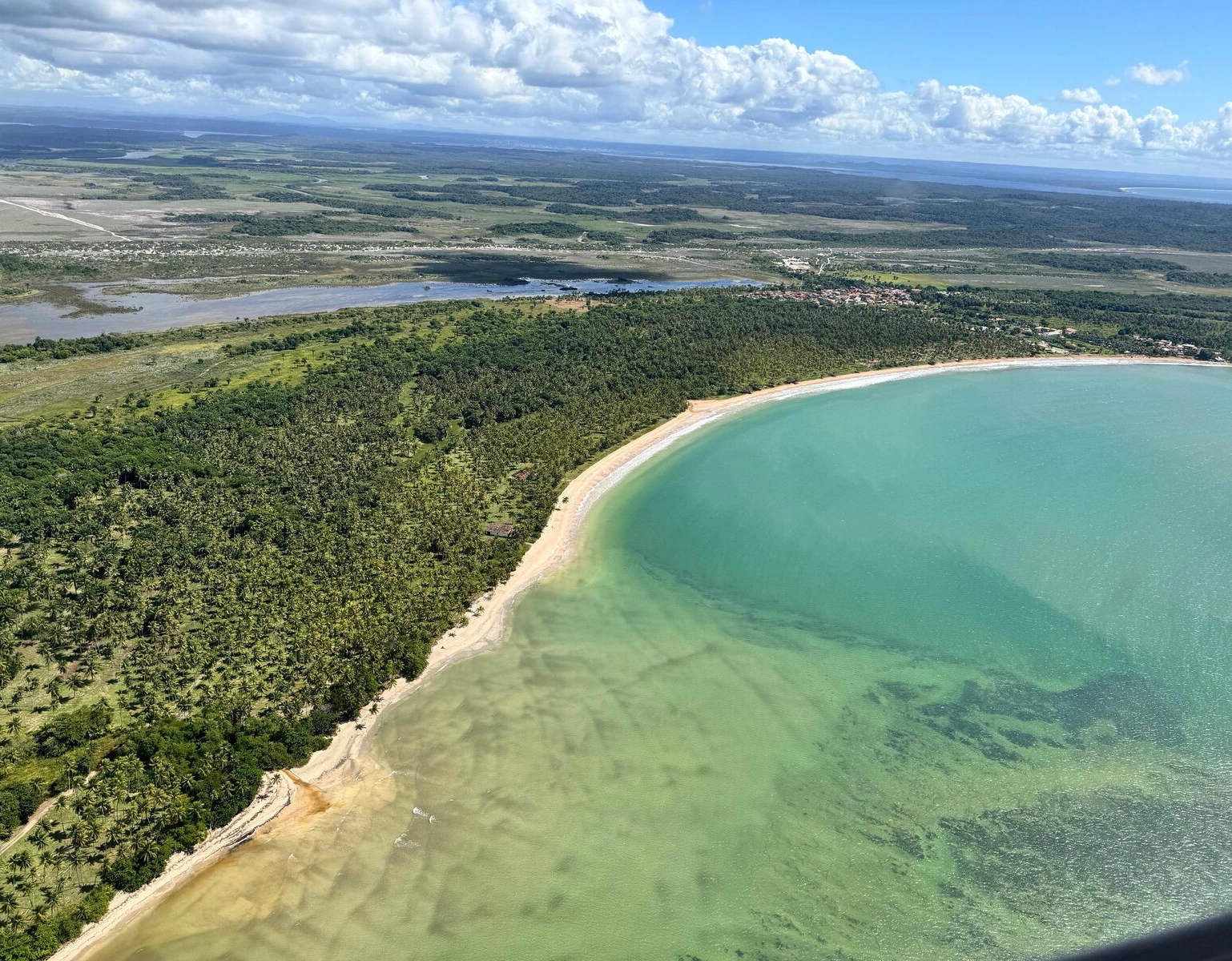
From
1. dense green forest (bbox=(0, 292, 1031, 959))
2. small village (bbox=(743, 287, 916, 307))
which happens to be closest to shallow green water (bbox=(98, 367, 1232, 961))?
dense green forest (bbox=(0, 292, 1031, 959))

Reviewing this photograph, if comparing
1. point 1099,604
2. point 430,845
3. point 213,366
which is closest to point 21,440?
point 213,366

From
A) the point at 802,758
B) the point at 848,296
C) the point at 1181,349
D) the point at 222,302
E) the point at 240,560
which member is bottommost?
the point at 802,758

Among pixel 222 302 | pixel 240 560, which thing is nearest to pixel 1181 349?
pixel 240 560

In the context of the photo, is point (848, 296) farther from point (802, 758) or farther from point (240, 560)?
point (240, 560)

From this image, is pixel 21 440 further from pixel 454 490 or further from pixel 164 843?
pixel 164 843

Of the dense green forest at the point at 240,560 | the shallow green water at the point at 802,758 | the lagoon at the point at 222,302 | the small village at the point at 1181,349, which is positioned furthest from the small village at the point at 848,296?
the shallow green water at the point at 802,758

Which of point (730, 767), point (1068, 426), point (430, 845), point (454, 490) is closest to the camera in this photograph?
point (430, 845)
